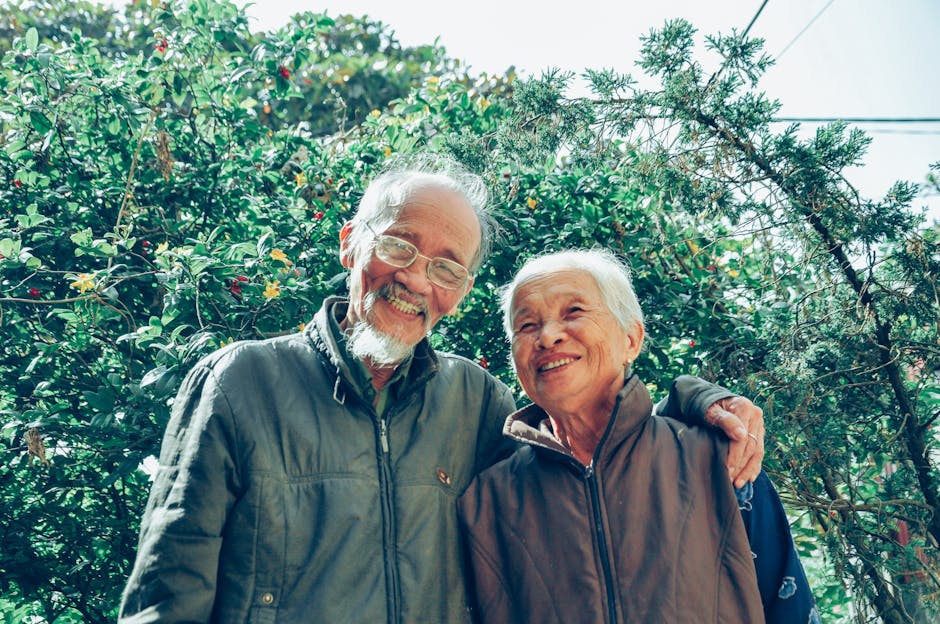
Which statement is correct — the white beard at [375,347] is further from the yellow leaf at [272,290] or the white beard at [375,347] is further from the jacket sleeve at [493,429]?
the yellow leaf at [272,290]

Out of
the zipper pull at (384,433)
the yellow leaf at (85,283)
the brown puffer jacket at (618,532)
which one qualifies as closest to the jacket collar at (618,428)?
the brown puffer jacket at (618,532)

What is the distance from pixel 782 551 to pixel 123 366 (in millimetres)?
2453

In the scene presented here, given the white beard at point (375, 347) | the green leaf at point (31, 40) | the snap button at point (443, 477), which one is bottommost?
the snap button at point (443, 477)

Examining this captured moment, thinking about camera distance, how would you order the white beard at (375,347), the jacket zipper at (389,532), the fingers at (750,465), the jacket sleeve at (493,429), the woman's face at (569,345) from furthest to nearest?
the jacket sleeve at (493,429), the woman's face at (569,345), the white beard at (375,347), the fingers at (750,465), the jacket zipper at (389,532)

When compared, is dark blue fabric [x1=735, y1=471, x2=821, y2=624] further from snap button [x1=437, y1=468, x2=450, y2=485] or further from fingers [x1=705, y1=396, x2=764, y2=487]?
snap button [x1=437, y1=468, x2=450, y2=485]

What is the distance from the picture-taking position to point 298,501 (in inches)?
70.0

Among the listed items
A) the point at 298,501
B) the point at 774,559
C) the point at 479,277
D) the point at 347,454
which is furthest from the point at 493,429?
the point at 479,277

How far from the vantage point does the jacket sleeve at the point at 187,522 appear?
1.63 m

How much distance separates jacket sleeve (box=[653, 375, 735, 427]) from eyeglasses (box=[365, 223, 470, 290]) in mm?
682

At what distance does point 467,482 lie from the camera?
210 centimetres

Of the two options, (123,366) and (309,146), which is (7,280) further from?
(309,146)

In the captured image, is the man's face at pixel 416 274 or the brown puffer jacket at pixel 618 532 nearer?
the brown puffer jacket at pixel 618 532

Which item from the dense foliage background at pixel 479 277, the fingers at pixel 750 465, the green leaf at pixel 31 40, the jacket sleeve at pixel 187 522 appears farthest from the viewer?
the green leaf at pixel 31 40

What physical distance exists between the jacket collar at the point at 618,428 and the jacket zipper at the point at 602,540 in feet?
0.16
